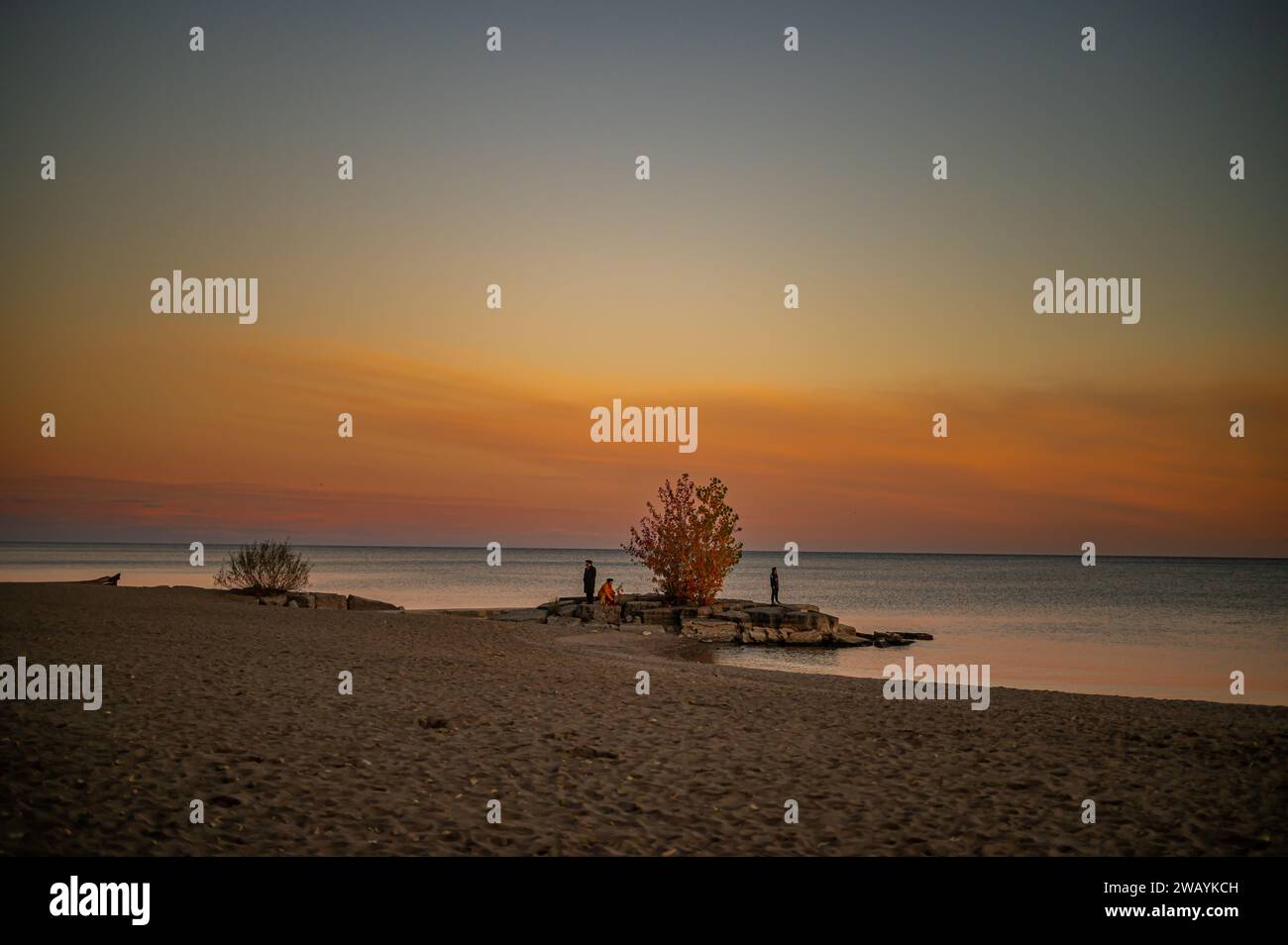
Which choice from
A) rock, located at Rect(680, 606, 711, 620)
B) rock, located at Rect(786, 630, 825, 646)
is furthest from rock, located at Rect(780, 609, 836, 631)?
rock, located at Rect(680, 606, 711, 620)

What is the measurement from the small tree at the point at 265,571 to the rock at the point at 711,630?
1726 centimetres

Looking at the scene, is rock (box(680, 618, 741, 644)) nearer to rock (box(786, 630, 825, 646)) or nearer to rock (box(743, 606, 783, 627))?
rock (box(743, 606, 783, 627))

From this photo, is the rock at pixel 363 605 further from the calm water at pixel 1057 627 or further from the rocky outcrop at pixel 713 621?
the calm water at pixel 1057 627

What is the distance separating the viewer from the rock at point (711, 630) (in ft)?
118

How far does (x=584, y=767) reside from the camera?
10867 mm

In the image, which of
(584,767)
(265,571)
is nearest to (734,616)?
(265,571)

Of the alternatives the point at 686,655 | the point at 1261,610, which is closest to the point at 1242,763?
the point at 686,655

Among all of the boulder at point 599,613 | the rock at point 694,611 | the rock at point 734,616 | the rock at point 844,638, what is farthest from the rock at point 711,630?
the rock at point 844,638

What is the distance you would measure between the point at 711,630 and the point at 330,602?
51.9 feet

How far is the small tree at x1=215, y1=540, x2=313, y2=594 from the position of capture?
39.3 meters

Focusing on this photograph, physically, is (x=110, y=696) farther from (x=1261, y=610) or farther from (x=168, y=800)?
(x=1261, y=610)

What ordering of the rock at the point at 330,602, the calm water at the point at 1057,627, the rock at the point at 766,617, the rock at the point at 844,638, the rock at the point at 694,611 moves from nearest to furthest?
the calm water at the point at 1057,627 < the rock at the point at 844,638 < the rock at the point at 766,617 < the rock at the point at 330,602 < the rock at the point at 694,611

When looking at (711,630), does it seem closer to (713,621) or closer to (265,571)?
(713,621)
